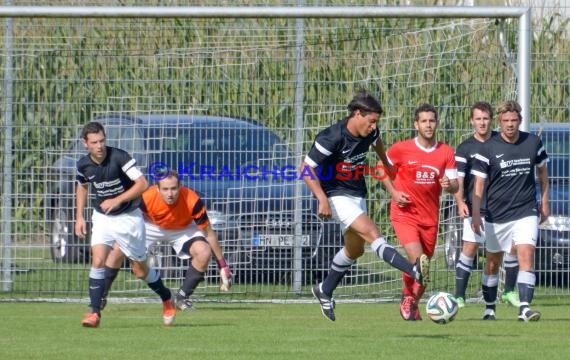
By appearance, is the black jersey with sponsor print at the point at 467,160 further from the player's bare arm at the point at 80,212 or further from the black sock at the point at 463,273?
the player's bare arm at the point at 80,212

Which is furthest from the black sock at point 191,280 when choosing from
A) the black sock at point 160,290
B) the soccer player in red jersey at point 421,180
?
the soccer player in red jersey at point 421,180

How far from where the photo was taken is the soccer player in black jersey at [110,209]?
38.2ft

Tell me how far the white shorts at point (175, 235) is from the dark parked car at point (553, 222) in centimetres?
312

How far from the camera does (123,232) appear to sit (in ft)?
38.9

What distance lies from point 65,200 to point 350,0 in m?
4.22

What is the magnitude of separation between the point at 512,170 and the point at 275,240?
12.0 feet

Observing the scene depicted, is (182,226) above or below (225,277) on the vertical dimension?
above

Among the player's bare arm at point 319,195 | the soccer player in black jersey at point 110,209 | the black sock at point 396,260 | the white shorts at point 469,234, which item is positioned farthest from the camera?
A: the white shorts at point 469,234

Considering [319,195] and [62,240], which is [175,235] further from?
[319,195]

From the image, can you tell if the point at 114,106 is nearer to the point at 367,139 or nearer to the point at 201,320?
the point at 201,320

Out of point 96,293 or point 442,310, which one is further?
point 96,293

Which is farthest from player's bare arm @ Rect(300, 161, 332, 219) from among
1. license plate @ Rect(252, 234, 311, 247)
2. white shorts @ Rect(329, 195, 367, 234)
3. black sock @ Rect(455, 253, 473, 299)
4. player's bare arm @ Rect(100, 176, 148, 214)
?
license plate @ Rect(252, 234, 311, 247)

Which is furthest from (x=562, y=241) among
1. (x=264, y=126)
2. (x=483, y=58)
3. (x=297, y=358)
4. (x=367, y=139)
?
(x=297, y=358)

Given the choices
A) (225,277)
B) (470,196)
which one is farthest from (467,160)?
(225,277)
